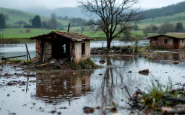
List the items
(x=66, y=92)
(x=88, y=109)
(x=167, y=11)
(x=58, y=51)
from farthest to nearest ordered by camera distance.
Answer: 1. (x=167, y=11)
2. (x=58, y=51)
3. (x=66, y=92)
4. (x=88, y=109)

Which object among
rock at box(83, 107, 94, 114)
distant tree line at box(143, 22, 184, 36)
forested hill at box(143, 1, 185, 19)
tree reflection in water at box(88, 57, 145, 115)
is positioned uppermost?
forested hill at box(143, 1, 185, 19)

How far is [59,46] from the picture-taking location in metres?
27.6

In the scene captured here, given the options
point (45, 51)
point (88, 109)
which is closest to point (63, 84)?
point (88, 109)

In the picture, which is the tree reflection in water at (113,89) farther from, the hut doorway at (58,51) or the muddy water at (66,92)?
the hut doorway at (58,51)

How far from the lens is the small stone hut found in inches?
954

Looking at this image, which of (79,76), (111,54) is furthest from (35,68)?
(111,54)

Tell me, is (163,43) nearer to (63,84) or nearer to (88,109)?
(63,84)

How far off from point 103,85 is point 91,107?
5338 mm

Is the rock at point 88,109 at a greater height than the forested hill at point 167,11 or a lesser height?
lesser

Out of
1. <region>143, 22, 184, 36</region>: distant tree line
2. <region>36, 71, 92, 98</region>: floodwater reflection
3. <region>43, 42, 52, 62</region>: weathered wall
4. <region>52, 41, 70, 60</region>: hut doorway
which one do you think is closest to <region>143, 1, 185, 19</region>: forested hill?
<region>143, 22, 184, 36</region>: distant tree line

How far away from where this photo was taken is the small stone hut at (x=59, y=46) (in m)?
24.2

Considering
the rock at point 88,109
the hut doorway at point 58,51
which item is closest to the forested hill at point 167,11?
the hut doorway at point 58,51

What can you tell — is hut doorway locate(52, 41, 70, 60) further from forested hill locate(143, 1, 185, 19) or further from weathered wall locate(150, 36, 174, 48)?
forested hill locate(143, 1, 185, 19)

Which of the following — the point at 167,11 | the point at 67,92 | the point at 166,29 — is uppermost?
the point at 167,11
